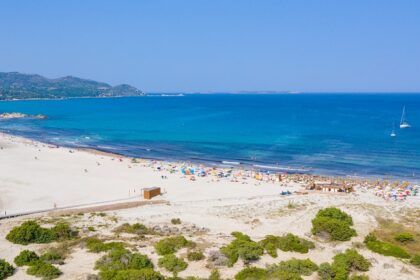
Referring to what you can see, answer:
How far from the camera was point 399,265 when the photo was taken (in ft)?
77.3

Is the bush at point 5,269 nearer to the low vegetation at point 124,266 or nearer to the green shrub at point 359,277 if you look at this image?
the low vegetation at point 124,266

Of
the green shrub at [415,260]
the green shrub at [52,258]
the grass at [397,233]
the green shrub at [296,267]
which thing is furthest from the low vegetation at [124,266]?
the grass at [397,233]

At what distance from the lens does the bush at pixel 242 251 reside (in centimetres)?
2336

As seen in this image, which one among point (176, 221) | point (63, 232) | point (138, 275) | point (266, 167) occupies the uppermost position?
point (138, 275)

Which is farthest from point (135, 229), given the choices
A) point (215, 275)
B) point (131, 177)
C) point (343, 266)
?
point (131, 177)

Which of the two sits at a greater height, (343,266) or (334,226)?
(334,226)

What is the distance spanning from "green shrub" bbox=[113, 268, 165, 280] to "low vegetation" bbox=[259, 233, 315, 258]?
740 centimetres

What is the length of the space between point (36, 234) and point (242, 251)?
43.3 feet

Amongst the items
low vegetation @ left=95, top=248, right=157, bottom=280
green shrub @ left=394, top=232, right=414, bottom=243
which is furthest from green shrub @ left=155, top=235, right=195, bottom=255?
green shrub @ left=394, top=232, right=414, bottom=243

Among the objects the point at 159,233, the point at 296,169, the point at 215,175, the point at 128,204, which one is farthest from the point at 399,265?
the point at 296,169

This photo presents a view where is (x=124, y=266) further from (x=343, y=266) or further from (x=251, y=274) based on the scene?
(x=343, y=266)

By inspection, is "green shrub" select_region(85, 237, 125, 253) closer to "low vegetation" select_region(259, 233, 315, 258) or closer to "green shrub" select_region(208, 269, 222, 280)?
"green shrub" select_region(208, 269, 222, 280)

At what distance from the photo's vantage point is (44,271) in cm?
2123

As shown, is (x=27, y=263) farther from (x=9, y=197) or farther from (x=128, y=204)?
(x=9, y=197)
